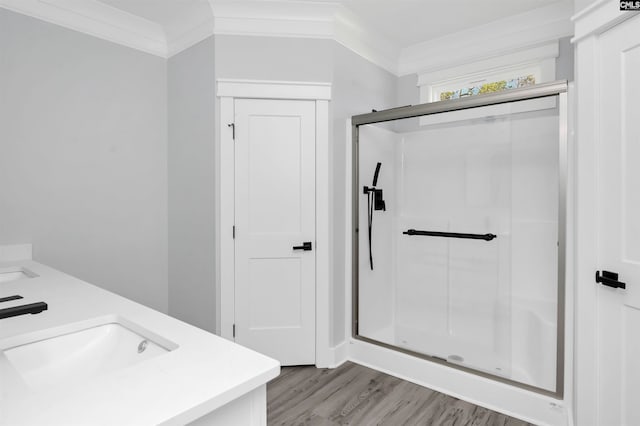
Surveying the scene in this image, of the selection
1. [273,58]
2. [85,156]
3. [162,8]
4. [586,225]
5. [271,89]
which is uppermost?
[162,8]

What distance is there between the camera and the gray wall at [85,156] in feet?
7.80

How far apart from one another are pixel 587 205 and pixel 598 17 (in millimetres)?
886

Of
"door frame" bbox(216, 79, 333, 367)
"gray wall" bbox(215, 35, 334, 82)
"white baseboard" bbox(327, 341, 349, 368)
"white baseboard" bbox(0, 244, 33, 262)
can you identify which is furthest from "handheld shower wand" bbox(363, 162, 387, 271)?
"white baseboard" bbox(0, 244, 33, 262)

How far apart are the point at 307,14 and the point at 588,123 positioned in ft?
6.40

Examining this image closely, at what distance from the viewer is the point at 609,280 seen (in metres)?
1.65

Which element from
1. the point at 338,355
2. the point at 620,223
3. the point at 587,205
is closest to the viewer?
the point at 620,223

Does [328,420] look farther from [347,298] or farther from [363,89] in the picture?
[363,89]

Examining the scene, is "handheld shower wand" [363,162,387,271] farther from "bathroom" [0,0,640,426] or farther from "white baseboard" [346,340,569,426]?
"white baseboard" [346,340,569,426]

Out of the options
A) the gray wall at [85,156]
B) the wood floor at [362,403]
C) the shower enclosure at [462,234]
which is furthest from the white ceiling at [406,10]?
the wood floor at [362,403]

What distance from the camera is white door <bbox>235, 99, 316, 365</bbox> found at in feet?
8.70

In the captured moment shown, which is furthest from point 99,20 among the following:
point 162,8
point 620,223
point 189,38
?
point 620,223

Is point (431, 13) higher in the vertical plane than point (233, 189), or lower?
higher

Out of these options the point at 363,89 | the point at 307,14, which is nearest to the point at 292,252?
the point at 363,89

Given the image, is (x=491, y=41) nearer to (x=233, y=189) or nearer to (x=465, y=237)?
(x=465, y=237)
